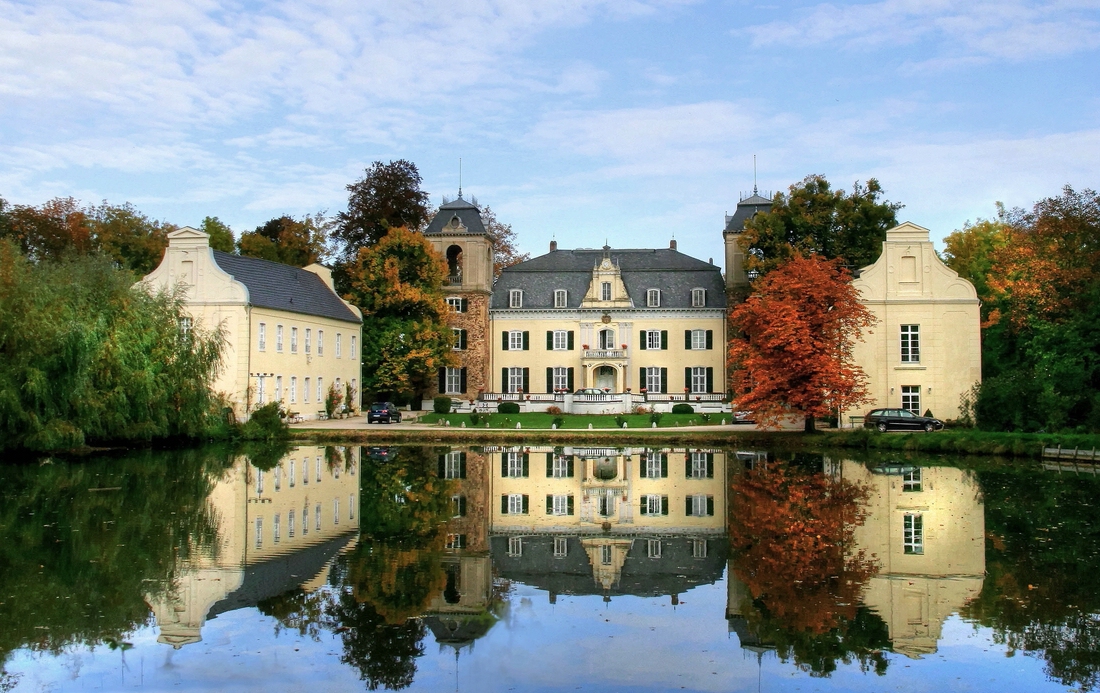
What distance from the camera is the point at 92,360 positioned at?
2973 cm

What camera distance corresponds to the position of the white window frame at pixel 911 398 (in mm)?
39844

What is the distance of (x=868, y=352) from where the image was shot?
40.4m

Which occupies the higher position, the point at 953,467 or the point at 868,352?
the point at 868,352

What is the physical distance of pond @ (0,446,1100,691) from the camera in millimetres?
9125

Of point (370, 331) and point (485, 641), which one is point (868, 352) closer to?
point (370, 331)

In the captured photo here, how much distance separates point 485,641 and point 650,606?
7.75ft

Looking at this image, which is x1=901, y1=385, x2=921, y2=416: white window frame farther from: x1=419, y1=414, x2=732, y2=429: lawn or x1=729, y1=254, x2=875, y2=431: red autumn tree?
x1=419, y1=414, x2=732, y2=429: lawn

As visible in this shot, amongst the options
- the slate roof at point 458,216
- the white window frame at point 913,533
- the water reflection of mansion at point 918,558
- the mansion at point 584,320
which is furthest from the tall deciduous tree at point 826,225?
the white window frame at point 913,533

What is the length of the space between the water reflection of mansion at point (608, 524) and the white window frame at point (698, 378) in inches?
977

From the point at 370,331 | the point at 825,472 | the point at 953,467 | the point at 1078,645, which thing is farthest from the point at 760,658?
the point at 370,331

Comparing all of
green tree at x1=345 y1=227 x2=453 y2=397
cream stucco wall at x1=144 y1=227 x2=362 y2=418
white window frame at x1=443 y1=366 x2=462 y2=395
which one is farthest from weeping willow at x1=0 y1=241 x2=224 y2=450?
white window frame at x1=443 y1=366 x2=462 y2=395

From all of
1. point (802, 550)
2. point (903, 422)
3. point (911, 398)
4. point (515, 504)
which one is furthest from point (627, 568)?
point (911, 398)

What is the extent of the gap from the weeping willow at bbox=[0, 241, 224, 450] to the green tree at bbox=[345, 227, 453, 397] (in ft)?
47.5

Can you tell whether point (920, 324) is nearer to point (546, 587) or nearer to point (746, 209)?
point (746, 209)
